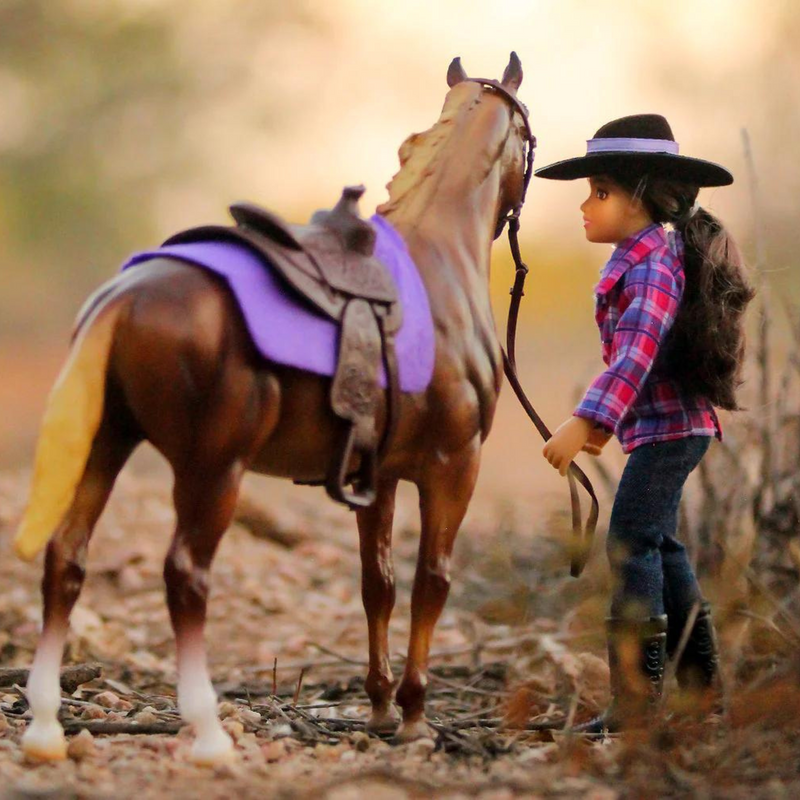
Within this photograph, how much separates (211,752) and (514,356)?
160 centimetres

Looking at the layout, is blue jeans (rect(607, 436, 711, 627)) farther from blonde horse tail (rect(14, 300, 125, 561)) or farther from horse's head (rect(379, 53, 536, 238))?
blonde horse tail (rect(14, 300, 125, 561))

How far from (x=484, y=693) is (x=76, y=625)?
2.27m

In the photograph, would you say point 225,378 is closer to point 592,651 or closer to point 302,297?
point 302,297

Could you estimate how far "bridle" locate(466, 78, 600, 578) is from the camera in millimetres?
3857

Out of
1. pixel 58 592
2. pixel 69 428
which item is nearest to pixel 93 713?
pixel 58 592

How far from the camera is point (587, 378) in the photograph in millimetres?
4957

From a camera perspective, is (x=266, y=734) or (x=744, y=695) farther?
(x=266, y=734)

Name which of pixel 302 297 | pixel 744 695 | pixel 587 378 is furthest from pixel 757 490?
pixel 302 297

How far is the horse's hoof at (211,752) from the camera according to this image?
9.82 feet

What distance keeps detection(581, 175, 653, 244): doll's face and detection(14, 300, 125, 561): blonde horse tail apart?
1.69 meters

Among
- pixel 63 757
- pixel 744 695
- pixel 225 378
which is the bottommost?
pixel 63 757

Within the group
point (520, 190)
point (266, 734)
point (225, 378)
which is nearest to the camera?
point (225, 378)

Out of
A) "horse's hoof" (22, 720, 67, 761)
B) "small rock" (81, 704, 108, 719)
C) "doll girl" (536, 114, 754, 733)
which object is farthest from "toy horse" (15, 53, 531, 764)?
"small rock" (81, 704, 108, 719)

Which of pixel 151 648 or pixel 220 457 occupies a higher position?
pixel 220 457
